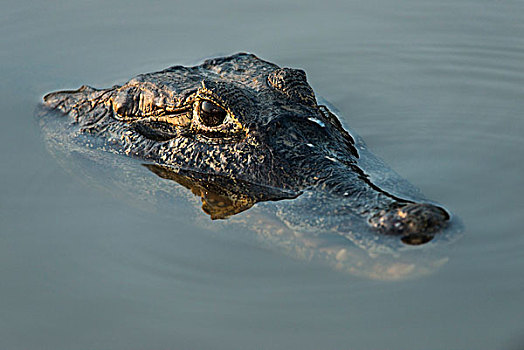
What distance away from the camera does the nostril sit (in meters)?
3.99

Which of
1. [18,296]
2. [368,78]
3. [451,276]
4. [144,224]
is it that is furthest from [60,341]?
[368,78]

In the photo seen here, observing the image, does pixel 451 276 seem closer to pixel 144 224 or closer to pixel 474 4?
pixel 144 224

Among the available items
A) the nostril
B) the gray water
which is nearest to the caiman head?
the nostril

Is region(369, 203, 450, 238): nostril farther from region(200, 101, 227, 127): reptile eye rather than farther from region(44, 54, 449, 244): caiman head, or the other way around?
region(200, 101, 227, 127): reptile eye

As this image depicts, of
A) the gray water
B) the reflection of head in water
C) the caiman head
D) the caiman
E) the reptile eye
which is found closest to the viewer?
the gray water

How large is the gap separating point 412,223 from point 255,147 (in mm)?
1313

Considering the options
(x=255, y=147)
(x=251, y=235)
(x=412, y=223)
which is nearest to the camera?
(x=412, y=223)

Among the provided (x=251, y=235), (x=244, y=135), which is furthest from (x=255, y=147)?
(x=251, y=235)

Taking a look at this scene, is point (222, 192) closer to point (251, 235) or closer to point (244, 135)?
point (244, 135)

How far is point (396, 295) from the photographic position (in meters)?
3.97

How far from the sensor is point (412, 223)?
3992mm

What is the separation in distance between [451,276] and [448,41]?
13.9ft

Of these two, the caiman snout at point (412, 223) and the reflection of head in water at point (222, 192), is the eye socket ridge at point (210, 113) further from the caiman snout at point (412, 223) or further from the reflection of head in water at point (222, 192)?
the caiman snout at point (412, 223)

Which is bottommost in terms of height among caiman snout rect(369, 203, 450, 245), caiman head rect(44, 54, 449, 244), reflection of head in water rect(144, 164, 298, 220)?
caiman snout rect(369, 203, 450, 245)
